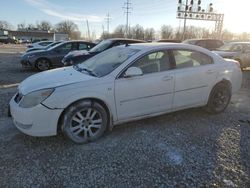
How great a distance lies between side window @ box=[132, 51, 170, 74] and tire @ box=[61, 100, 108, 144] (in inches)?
38.9

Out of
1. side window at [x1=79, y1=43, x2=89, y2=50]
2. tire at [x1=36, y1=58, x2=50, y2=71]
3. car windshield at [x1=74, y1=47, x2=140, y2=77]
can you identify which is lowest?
tire at [x1=36, y1=58, x2=50, y2=71]

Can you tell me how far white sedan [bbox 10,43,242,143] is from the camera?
3.44 meters

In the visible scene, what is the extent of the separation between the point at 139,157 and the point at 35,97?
5.61ft

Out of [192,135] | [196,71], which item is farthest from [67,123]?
[196,71]

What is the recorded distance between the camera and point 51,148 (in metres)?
3.58

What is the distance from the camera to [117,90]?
376 centimetres

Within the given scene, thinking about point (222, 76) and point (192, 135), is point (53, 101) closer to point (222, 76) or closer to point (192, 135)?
point (192, 135)

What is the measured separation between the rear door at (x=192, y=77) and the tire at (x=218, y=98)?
0.22 m

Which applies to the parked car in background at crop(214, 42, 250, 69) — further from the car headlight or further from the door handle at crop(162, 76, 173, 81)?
the car headlight

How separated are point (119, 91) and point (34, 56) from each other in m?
8.16

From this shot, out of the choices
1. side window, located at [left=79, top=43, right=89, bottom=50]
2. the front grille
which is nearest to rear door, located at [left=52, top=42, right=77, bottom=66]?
side window, located at [left=79, top=43, right=89, bottom=50]

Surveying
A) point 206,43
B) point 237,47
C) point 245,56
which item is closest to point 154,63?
point 245,56

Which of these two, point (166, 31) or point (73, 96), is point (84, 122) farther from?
point (166, 31)

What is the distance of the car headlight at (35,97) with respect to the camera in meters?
3.38
